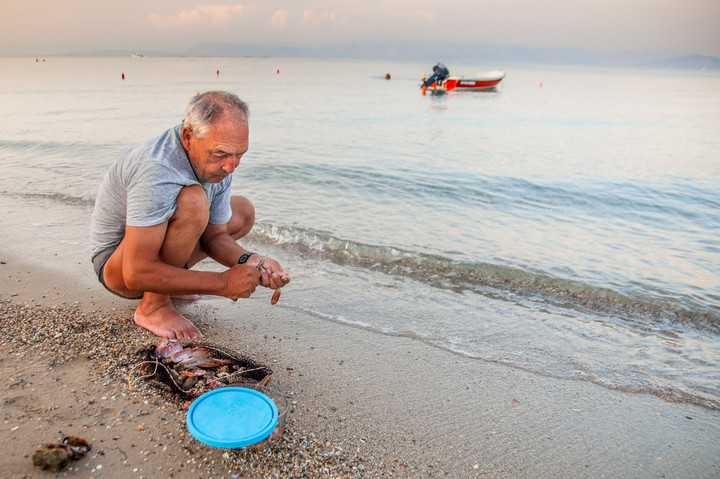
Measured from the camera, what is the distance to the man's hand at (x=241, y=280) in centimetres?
247

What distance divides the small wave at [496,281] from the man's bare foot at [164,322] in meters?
2.19

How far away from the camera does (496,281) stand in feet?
15.7

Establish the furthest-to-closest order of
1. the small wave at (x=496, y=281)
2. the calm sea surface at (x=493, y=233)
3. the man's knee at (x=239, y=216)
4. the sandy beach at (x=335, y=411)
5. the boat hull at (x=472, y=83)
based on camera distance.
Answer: the boat hull at (x=472, y=83)
the small wave at (x=496, y=281)
the calm sea surface at (x=493, y=233)
the man's knee at (x=239, y=216)
the sandy beach at (x=335, y=411)

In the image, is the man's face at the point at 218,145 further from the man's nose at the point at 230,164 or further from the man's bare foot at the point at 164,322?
the man's bare foot at the point at 164,322

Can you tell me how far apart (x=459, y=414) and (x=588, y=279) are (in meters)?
3.04

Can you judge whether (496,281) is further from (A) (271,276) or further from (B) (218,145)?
(B) (218,145)

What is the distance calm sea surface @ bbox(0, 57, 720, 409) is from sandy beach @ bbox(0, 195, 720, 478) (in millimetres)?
337

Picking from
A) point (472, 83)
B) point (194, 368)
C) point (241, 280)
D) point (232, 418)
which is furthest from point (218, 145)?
point (472, 83)

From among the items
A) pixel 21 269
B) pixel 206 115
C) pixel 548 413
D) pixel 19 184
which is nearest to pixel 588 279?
pixel 548 413

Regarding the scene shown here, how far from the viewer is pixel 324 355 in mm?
3014

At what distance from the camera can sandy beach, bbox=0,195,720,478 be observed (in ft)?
6.61

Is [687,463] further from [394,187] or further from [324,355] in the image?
[394,187]

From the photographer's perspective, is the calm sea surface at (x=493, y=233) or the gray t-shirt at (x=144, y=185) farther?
the calm sea surface at (x=493, y=233)

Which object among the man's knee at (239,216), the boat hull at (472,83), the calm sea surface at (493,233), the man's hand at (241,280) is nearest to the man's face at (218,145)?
the man's hand at (241,280)
